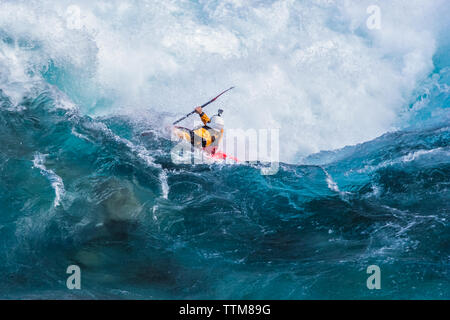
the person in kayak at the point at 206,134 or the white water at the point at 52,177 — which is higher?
the person in kayak at the point at 206,134

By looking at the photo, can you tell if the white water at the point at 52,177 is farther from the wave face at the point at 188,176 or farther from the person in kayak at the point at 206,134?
the person in kayak at the point at 206,134

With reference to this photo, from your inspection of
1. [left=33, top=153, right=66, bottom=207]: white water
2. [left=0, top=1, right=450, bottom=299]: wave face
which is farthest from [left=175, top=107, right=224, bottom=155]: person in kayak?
[left=33, top=153, right=66, bottom=207]: white water

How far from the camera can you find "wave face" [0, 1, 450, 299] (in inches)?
379

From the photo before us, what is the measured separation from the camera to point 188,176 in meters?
13.2

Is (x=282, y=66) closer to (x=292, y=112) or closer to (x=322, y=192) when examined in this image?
(x=292, y=112)

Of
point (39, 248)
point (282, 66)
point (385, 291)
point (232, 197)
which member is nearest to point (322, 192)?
point (232, 197)

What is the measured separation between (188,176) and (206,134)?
220 cm

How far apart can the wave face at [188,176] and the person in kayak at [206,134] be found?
1056 millimetres

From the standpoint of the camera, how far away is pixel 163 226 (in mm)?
10922

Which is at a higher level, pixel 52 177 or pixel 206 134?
pixel 206 134

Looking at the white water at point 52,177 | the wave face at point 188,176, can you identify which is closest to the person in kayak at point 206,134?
the wave face at point 188,176

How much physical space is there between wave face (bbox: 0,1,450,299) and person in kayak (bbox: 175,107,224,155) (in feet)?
3.46

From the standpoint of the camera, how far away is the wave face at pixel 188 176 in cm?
962

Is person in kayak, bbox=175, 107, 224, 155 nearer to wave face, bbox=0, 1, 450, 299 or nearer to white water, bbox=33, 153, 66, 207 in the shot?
wave face, bbox=0, 1, 450, 299
